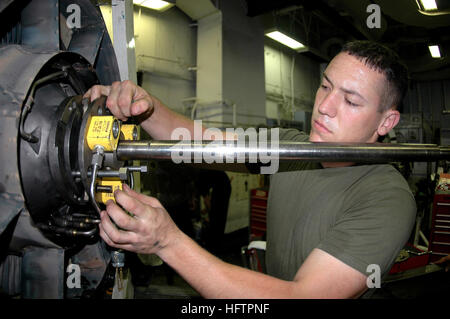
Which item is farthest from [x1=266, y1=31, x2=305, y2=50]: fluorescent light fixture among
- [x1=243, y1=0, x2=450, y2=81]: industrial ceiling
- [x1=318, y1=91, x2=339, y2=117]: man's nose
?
[x1=318, y1=91, x2=339, y2=117]: man's nose

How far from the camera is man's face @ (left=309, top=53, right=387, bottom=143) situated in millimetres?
827

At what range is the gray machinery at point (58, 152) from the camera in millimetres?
490

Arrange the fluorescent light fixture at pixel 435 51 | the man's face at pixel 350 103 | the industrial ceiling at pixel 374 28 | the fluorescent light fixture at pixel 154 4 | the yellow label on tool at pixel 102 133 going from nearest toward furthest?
the yellow label on tool at pixel 102 133
the man's face at pixel 350 103
the industrial ceiling at pixel 374 28
the fluorescent light fixture at pixel 154 4
the fluorescent light fixture at pixel 435 51

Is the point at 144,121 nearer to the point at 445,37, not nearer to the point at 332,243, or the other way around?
the point at 332,243

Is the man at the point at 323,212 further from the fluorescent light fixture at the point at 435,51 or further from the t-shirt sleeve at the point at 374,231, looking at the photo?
the fluorescent light fixture at the point at 435,51

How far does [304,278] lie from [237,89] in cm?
313

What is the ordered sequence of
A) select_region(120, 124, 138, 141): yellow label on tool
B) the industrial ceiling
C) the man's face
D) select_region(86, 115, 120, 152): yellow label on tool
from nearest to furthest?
select_region(86, 115, 120, 152): yellow label on tool → select_region(120, 124, 138, 141): yellow label on tool → the man's face → the industrial ceiling

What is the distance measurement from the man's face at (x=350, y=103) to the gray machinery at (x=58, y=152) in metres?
0.19

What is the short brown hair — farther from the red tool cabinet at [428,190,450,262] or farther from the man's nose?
the red tool cabinet at [428,190,450,262]
